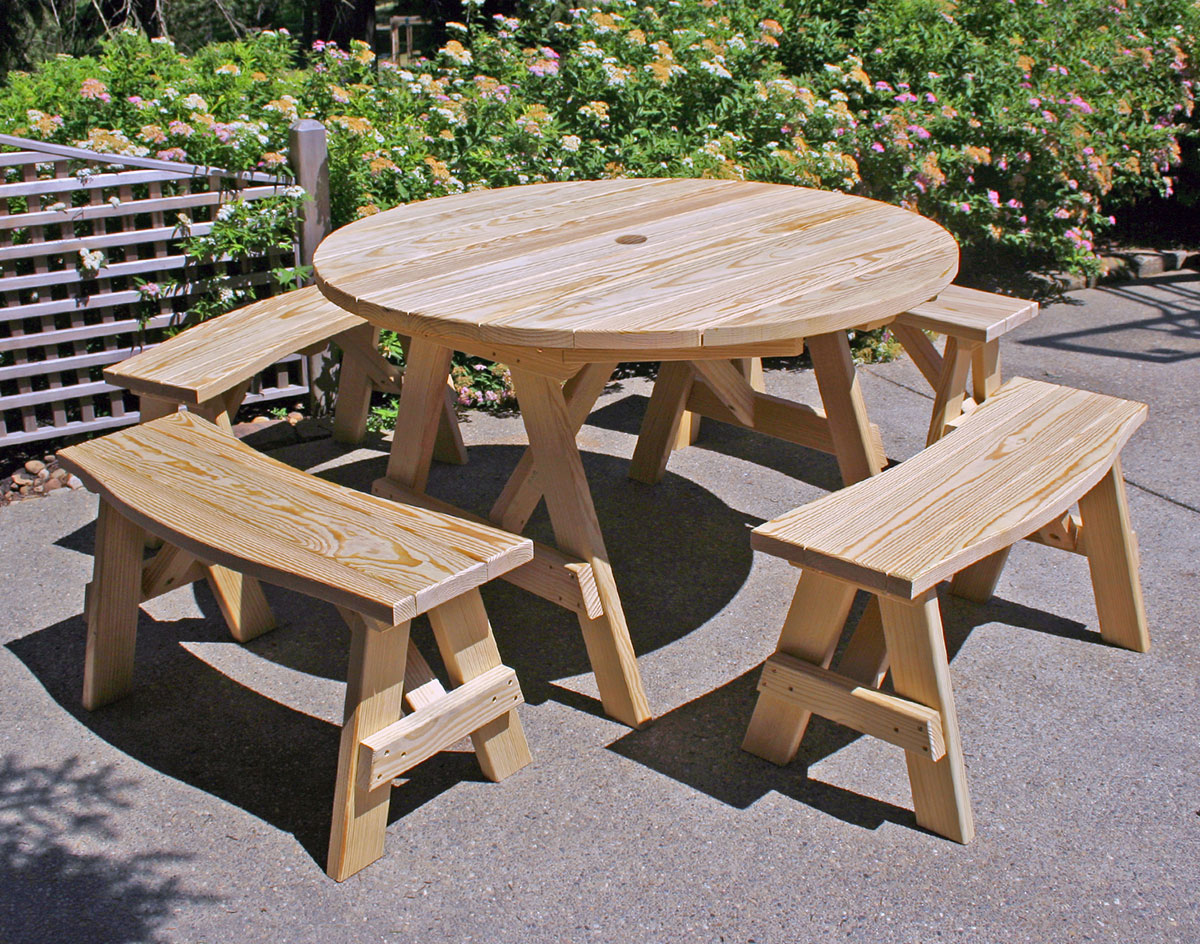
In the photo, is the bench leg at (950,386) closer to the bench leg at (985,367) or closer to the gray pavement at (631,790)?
the bench leg at (985,367)

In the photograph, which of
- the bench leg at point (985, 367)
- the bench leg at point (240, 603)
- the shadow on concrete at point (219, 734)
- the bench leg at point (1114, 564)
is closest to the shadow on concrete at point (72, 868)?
the shadow on concrete at point (219, 734)

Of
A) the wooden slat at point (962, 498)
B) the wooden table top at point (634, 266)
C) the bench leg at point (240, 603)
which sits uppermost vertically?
the wooden table top at point (634, 266)

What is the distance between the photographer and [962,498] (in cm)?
233

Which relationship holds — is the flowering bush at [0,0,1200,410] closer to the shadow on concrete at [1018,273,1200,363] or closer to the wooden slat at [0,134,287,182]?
the wooden slat at [0,134,287,182]

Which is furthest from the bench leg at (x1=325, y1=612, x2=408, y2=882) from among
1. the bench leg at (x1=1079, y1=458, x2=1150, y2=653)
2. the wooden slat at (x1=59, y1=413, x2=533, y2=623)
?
the bench leg at (x1=1079, y1=458, x2=1150, y2=653)

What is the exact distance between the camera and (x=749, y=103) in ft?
17.6

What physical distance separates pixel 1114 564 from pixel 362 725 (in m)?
1.92

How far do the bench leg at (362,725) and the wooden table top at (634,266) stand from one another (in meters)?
0.64

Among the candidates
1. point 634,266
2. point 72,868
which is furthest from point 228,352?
point 72,868

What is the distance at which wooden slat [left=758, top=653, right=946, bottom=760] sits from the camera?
7.15 feet

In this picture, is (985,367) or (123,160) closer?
(985,367)

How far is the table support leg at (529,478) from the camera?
9.22ft

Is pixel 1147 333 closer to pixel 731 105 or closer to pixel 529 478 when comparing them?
pixel 731 105

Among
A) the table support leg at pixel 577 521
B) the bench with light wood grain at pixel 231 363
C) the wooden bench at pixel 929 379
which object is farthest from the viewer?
the wooden bench at pixel 929 379
